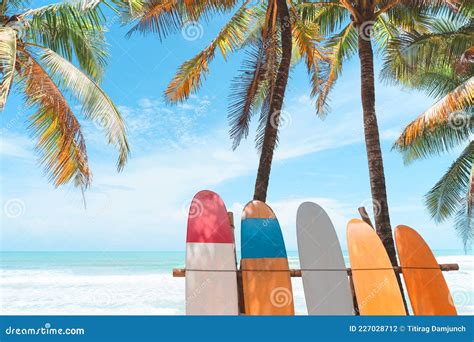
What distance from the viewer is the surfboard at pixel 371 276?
4.96m

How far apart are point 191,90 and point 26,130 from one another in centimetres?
297

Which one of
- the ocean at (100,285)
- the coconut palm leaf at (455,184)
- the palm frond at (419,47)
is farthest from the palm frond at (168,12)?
the ocean at (100,285)

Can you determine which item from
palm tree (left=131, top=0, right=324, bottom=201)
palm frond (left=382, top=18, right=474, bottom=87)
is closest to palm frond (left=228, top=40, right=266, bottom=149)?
palm tree (left=131, top=0, right=324, bottom=201)

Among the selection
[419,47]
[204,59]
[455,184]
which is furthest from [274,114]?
[455,184]

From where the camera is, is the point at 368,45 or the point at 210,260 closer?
the point at 210,260

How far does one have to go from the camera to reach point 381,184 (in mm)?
6840

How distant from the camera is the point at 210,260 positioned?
491 cm

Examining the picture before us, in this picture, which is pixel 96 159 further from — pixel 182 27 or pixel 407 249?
pixel 407 249

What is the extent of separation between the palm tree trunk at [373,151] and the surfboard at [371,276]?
126 centimetres

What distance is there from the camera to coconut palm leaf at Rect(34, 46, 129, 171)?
20.9 feet

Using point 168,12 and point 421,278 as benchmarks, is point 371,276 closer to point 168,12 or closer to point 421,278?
point 421,278

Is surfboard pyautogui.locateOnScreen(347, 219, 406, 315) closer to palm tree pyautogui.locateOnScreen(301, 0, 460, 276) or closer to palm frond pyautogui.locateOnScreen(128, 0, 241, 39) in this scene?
palm tree pyautogui.locateOnScreen(301, 0, 460, 276)

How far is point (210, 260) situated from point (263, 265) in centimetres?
53

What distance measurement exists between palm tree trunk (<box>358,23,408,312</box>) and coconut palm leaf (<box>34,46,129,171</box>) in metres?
3.36
